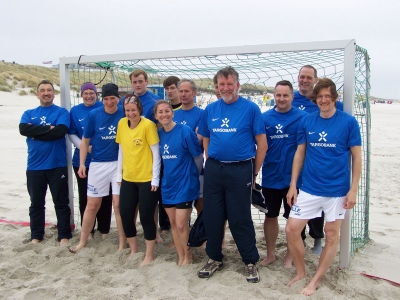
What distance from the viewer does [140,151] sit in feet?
12.5

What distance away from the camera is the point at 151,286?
347 centimetres

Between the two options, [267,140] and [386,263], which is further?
[386,263]

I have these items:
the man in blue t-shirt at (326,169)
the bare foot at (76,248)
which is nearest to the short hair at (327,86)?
the man in blue t-shirt at (326,169)

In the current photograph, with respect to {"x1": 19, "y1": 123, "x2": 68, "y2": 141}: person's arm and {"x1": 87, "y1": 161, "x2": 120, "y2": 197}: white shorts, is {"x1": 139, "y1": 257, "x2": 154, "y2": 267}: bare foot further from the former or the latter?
{"x1": 19, "y1": 123, "x2": 68, "y2": 141}: person's arm

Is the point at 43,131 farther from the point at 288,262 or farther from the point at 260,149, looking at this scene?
the point at 288,262

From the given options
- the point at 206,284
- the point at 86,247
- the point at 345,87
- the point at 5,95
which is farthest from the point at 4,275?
the point at 5,95

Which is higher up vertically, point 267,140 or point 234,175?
point 267,140

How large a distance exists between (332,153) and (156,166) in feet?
5.31

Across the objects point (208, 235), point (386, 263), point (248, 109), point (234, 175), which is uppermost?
point (248, 109)

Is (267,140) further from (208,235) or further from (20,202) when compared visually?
(20,202)

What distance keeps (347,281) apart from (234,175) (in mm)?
1401

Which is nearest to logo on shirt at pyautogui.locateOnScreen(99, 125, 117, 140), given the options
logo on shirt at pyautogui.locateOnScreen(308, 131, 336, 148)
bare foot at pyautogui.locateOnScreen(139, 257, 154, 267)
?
bare foot at pyautogui.locateOnScreen(139, 257, 154, 267)

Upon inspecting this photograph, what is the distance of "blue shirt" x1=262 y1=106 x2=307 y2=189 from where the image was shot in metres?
3.64

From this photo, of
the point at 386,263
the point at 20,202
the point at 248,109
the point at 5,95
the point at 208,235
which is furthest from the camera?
the point at 5,95
